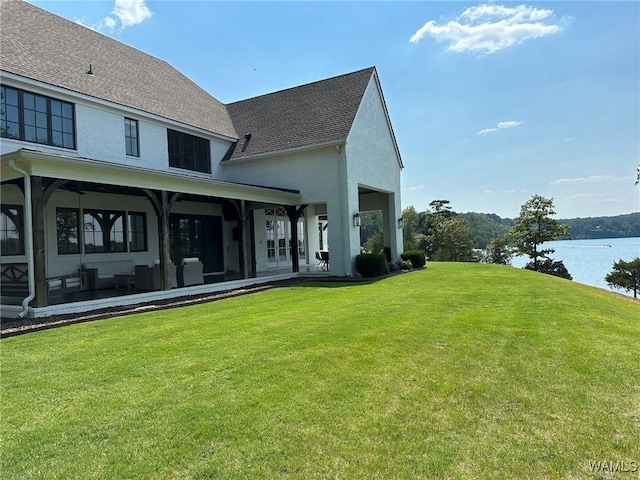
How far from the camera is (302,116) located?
1802 cm

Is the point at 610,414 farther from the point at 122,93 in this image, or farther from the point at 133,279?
the point at 122,93

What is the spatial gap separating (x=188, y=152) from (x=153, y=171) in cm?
616

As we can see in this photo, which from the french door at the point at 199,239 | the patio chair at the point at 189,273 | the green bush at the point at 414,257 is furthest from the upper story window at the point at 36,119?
the green bush at the point at 414,257

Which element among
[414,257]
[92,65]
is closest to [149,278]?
[92,65]

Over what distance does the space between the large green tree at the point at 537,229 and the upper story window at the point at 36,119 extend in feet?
112

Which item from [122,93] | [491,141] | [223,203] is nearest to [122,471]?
[122,93]

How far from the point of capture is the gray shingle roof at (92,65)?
1158 cm

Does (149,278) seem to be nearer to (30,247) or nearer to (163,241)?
(163,241)

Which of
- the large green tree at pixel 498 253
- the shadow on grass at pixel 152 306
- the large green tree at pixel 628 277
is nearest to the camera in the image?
the shadow on grass at pixel 152 306

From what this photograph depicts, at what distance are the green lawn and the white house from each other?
14.0ft

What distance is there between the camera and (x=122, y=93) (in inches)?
545

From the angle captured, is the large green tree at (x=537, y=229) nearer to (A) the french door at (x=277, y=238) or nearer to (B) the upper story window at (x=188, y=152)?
(A) the french door at (x=277, y=238)

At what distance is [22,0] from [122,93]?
15.0 ft

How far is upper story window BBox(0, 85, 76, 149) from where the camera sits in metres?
10.3
